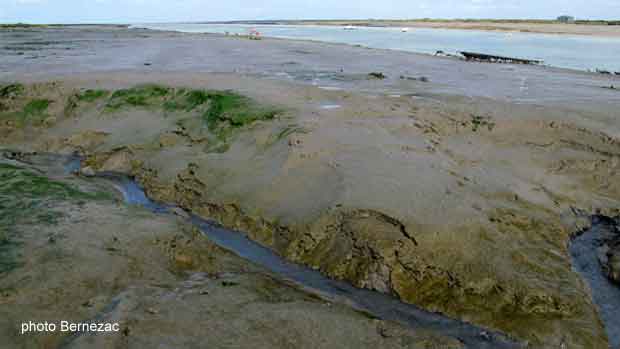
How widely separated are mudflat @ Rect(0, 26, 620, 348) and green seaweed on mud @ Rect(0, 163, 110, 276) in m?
0.40

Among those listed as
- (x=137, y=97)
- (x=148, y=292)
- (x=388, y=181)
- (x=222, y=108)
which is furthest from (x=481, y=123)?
(x=137, y=97)

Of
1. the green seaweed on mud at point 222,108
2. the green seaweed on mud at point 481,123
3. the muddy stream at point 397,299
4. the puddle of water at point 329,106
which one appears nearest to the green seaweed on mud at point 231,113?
the green seaweed on mud at point 222,108

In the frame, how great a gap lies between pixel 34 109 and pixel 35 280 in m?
10.5

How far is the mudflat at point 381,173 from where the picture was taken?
5.14 metres

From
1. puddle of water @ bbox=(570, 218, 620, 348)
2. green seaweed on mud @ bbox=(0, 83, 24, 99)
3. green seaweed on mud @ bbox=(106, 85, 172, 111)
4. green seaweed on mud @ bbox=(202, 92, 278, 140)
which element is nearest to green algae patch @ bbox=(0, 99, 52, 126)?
green seaweed on mud @ bbox=(0, 83, 24, 99)

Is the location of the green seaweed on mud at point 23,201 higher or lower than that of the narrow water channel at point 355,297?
higher

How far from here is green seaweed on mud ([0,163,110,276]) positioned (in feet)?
17.6

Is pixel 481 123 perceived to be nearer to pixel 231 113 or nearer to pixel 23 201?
pixel 231 113

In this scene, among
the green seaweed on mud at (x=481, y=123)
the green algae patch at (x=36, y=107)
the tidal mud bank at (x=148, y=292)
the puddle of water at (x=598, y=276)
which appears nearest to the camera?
the tidal mud bank at (x=148, y=292)

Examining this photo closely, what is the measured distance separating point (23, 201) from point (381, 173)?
521cm

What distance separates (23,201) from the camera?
22.5ft

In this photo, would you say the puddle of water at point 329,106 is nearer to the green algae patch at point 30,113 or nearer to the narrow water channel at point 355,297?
the narrow water channel at point 355,297

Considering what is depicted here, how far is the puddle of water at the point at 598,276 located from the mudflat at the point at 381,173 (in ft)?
0.52

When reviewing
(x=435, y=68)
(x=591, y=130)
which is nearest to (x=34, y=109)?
(x=591, y=130)
